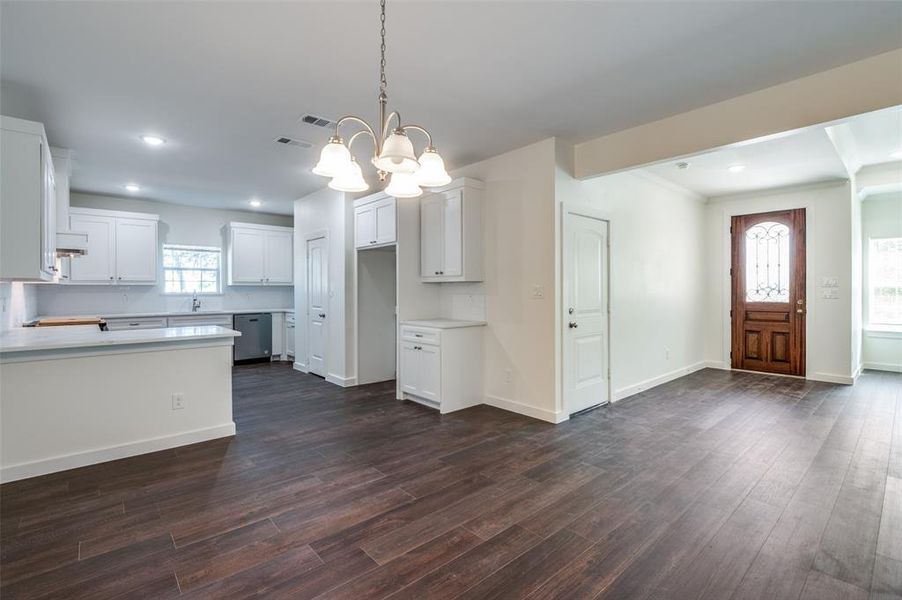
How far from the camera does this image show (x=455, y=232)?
4.65m

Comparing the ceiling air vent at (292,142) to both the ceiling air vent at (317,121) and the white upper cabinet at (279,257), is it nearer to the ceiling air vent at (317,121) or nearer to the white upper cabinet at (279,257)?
the ceiling air vent at (317,121)

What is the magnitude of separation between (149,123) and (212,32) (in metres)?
1.85

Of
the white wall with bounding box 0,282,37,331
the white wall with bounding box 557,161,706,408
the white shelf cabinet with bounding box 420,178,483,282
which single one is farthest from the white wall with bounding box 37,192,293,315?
the white wall with bounding box 557,161,706,408

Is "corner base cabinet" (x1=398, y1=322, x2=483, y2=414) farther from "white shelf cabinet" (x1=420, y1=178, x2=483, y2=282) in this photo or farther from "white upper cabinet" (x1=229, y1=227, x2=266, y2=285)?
"white upper cabinet" (x1=229, y1=227, x2=266, y2=285)

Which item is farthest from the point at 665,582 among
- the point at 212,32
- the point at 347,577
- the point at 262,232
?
the point at 262,232

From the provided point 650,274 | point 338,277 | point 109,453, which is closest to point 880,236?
point 650,274

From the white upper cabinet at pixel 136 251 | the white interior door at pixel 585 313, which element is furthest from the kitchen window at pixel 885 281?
the white upper cabinet at pixel 136 251

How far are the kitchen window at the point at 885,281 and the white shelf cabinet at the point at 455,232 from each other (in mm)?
6323

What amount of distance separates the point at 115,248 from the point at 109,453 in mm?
Result: 4498

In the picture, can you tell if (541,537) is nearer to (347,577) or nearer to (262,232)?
(347,577)

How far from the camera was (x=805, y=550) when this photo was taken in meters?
2.07

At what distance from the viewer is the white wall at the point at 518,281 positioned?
411 cm

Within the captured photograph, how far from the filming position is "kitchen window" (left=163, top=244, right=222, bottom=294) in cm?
719

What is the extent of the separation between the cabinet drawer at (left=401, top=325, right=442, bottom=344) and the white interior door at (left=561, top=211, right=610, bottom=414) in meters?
1.28
